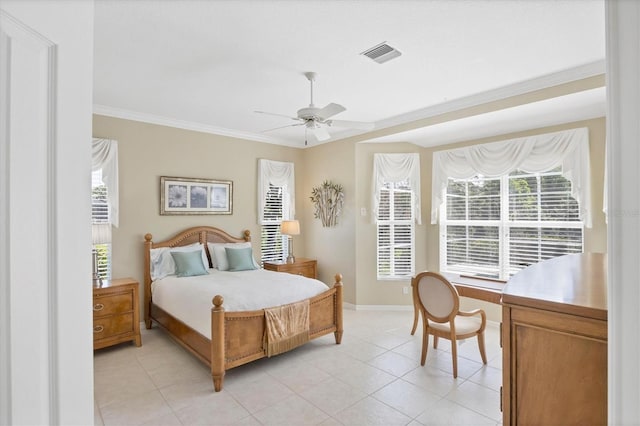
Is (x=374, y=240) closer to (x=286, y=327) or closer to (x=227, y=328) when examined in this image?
(x=286, y=327)

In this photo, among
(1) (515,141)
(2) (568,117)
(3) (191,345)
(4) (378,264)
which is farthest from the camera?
(4) (378,264)

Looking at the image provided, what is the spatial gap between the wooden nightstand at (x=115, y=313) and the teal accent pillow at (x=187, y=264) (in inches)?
21.3

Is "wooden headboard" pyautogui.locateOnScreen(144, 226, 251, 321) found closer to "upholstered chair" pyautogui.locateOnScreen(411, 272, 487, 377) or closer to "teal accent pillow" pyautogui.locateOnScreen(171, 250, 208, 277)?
"teal accent pillow" pyautogui.locateOnScreen(171, 250, 208, 277)

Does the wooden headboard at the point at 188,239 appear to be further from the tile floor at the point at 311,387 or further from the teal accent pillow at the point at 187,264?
the tile floor at the point at 311,387

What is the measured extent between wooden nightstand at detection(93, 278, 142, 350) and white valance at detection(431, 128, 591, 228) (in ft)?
13.6

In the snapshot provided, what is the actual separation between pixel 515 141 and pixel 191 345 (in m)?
4.47

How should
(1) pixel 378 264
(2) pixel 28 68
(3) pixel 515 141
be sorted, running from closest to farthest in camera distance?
(2) pixel 28 68, (3) pixel 515 141, (1) pixel 378 264

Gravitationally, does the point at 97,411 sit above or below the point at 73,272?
below

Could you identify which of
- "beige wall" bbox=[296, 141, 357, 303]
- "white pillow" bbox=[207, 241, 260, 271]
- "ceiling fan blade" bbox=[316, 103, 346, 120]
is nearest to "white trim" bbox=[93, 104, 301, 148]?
"beige wall" bbox=[296, 141, 357, 303]

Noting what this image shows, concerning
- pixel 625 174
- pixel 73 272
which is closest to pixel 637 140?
pixel 625 174

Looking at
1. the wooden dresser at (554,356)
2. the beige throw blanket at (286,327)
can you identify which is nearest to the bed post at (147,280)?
A: the beige throw blanket at (286,327)

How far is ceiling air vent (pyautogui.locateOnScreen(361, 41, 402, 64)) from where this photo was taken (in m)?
2.65

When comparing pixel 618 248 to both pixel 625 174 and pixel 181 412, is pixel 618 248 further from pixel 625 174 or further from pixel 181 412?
pixel 181 412

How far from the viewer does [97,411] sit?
8.39ft
